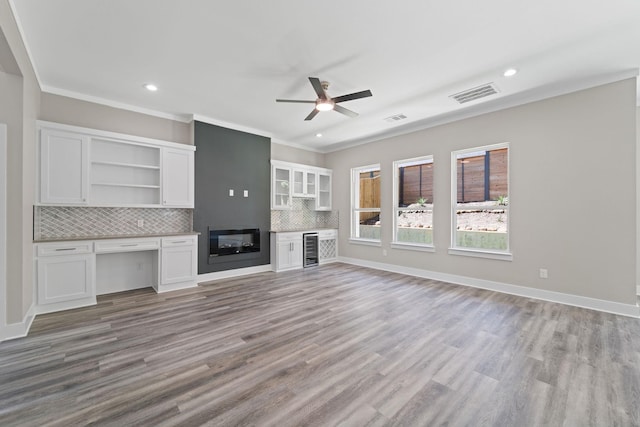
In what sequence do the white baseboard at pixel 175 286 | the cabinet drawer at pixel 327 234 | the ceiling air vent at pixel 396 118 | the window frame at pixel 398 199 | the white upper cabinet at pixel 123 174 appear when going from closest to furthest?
the white upper cabinet at pixel 123 174, the white baseboard at pixel 175 286, the ceiling air vent at pixel 396 118, the window frame at pixel 398 199, the cabinet drawer at pixel 327 234

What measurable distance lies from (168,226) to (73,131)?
187 centimetres

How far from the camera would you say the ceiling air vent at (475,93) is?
378cm

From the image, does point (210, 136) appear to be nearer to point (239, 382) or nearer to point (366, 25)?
point (366, 25)

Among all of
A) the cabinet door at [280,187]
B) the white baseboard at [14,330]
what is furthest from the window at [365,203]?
the white baseboard at [14,330]

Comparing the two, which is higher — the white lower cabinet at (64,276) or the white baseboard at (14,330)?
the white lower cabinet at (64,276)

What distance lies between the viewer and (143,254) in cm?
460

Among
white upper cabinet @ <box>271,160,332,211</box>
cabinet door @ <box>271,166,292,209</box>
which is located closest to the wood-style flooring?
cabinet door @ <box>271,166,292,209</box>

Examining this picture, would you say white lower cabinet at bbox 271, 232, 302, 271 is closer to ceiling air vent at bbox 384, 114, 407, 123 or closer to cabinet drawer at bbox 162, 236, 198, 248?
cabinet drawer at bbox 162, 236, 198, 248

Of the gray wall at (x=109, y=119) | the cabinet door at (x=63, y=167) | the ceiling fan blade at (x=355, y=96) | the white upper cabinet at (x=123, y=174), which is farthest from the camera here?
the white upper cabinet at (x=123, y=174)

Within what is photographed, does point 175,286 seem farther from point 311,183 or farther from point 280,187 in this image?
point 311,183

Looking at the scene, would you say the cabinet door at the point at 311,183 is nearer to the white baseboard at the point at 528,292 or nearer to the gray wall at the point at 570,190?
the white baseboard at the point at 528,292

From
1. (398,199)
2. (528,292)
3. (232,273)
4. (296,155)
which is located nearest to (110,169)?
(232,273)

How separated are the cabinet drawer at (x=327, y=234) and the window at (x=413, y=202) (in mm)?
1630

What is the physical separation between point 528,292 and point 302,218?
467 centimetres
